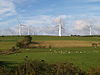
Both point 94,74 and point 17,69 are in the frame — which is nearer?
point 17,69

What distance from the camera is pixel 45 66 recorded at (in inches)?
595

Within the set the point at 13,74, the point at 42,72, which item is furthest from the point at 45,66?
the point at 13,74

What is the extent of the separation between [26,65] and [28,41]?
112756 mm

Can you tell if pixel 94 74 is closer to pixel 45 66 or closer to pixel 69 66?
pixel 69 66

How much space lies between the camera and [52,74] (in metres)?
13.8

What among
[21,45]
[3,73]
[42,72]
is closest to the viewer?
[3,73]

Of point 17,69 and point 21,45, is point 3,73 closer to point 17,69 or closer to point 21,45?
point 17,69

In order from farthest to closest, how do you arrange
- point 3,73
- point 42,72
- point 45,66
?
point 45,66 → point 42,72 → point 3,73

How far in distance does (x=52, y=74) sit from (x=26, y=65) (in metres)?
1.62

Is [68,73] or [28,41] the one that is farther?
[28,41]

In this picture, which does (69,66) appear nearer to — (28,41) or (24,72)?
(24,72)

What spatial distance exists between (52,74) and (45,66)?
136cm

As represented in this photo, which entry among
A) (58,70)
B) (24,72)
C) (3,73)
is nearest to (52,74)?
(58,70)

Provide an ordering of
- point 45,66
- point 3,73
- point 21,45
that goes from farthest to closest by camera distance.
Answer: point 21,45
point 45,66
point 3,73
